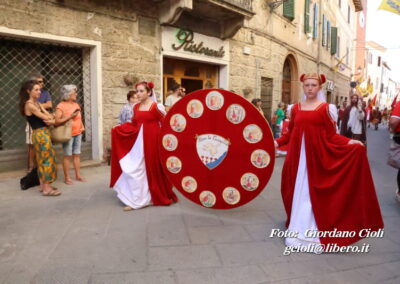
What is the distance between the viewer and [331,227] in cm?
291

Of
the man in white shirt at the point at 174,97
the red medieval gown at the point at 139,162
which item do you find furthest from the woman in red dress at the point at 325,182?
the man in white shirt at the point at 174,97

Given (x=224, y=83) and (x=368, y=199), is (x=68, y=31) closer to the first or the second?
(x=224, y=83)

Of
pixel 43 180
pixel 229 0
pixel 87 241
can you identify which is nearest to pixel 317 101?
pixel 87 241

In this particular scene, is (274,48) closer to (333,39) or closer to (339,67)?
(333,39)

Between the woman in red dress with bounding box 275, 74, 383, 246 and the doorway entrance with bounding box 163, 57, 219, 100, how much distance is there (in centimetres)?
550

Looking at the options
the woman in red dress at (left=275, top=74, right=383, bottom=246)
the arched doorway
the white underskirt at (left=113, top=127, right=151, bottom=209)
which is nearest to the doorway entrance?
the white underskirt at (left=113, top=127, right=151, bottom=209)

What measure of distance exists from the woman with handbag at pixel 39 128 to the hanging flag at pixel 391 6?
29.5ft

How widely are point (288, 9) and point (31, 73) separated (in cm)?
995

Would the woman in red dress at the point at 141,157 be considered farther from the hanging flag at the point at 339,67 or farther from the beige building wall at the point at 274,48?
the hanging flag at the point at 339,67

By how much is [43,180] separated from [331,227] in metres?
3.69

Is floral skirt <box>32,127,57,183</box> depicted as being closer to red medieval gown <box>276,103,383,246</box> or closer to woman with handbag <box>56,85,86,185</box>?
woman with handbag <box>56,85,86,185</box>

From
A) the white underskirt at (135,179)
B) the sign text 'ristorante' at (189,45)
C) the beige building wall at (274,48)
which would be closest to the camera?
the white underskirt at (135,179)

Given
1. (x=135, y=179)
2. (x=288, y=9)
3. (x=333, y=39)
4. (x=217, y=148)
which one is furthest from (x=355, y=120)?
(x=333, y=39)

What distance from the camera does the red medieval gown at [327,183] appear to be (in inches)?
112
